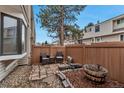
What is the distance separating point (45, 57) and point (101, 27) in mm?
14010

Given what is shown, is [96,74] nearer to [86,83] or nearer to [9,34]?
[86,83]

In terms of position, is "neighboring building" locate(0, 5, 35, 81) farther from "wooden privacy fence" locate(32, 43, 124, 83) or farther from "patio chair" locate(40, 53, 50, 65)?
"wooden privacy fence" locate(32, 43, 124, 83)

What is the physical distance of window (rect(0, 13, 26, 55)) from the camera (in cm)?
517

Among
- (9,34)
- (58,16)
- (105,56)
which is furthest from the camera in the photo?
(58,16)

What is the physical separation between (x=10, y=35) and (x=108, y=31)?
16.2 metres

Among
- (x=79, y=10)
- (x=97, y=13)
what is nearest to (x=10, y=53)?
(x=79, y=10)

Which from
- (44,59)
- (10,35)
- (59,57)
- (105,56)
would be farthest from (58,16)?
(105,56)

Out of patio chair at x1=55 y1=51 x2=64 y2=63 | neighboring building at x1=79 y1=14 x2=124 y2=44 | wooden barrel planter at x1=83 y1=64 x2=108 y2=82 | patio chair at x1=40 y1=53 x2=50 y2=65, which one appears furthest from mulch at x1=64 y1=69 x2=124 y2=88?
neighboring building at x1=79 y1=14 x2=124 y2=44

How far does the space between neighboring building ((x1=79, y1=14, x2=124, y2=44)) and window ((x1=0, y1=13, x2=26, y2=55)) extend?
45.1ft

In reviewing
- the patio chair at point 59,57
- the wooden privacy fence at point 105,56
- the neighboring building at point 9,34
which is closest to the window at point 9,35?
the neighboring building at point 9,34

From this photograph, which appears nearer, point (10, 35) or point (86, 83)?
point (86, 83)

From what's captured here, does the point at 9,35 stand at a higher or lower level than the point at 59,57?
higher

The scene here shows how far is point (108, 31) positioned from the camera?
773 inches

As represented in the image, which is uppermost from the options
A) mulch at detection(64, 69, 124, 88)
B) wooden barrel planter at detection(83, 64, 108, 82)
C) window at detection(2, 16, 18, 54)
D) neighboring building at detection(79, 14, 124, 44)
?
neighboring building at detection(79, 14, 124, 44)
